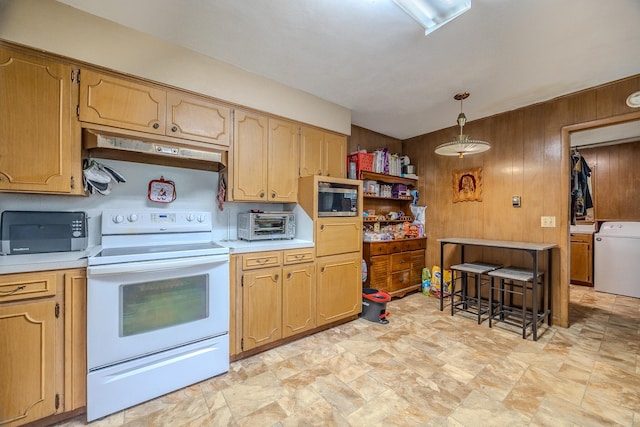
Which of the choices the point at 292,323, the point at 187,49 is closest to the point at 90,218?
the point at 187,49

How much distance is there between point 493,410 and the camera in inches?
64.2

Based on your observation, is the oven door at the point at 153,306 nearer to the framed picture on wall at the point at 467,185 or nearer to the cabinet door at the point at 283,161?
the cabinet door at the point at 283,161

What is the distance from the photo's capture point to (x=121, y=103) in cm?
185

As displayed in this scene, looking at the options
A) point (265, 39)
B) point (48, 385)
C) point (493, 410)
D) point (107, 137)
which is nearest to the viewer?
point (48, 385)

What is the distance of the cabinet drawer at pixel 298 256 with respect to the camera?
240cm

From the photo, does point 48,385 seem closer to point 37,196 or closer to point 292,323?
point 37,196

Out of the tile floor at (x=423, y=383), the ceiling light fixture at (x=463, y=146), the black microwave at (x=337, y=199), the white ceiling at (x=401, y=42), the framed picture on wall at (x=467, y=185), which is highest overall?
the white ceiling at (x=401, y=42)

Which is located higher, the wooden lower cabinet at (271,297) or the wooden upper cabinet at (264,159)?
the wooden upper cabinet at (264,159)

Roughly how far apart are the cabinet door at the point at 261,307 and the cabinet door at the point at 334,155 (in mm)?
1283

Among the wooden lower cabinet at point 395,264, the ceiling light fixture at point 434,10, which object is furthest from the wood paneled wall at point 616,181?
the ceiling light fixture at point 434,10

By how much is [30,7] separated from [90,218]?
132cm

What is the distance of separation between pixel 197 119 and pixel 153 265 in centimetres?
119

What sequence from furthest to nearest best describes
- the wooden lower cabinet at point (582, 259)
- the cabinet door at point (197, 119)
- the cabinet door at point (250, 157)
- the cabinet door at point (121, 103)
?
the wooden lower cabinet at point (582, 259), the cabinet door at point (250, 157), the cabinet door at point (197, 119), the cabinet door at point (121, 103)

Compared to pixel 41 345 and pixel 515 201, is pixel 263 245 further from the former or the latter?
pixel 515 201
